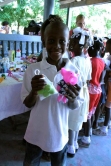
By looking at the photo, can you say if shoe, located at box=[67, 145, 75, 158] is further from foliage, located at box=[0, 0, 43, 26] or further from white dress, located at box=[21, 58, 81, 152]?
foliage, located at box=[0, 0, 43, 26]

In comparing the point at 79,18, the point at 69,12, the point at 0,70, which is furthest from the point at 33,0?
the point at 0,70

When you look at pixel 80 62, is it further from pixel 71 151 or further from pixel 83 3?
pixel 83 3

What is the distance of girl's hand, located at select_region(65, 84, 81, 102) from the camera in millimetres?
894

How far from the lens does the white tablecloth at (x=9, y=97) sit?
5.15ft

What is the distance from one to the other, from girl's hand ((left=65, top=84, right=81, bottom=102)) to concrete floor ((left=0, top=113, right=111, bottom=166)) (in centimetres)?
112

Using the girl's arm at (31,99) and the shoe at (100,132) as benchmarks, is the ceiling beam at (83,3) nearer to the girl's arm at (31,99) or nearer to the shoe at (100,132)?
the shoe at (100,132)

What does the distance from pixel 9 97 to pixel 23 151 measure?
690mm

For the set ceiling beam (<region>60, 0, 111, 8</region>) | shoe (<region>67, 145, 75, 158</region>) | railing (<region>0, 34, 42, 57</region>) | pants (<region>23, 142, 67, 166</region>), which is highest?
ceiling beam (<region>60, 0, 111, 8</region>)

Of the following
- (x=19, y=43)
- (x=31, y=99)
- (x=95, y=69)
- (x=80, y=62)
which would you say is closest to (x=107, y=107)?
(x=95, y=69)

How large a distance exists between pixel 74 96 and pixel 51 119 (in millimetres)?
197

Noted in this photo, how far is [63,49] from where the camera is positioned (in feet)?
3.07

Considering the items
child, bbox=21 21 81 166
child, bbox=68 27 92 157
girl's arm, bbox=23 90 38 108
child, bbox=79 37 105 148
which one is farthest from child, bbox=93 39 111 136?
girl's arm, bbox=23 90 38 108


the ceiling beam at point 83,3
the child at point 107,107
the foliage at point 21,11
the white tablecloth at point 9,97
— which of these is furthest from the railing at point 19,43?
the foliage at point 21,11

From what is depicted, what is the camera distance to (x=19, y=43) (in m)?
2.84
